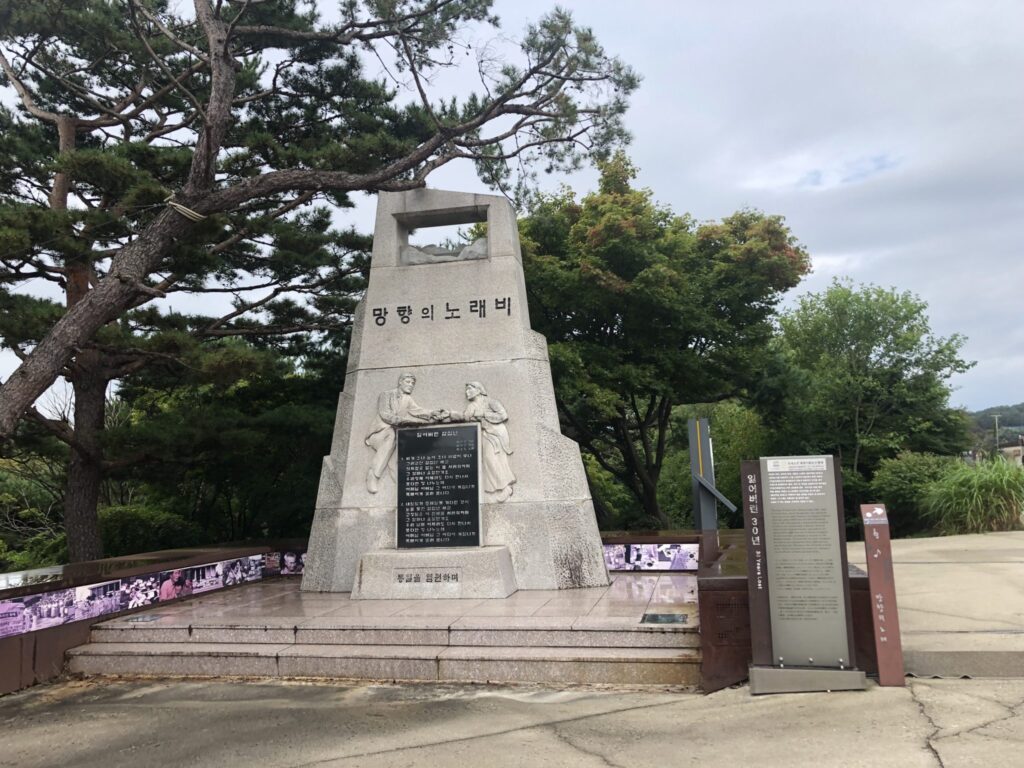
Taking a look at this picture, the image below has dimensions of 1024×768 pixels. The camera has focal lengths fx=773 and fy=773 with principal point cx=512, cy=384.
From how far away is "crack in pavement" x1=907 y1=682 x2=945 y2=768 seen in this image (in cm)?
357

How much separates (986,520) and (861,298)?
11.3 metres

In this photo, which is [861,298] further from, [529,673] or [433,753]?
[433,753]

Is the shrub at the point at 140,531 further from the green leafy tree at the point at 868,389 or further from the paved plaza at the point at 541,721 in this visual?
the green leafy tree at the point at 868,389

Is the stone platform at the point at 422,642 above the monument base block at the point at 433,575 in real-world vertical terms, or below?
below

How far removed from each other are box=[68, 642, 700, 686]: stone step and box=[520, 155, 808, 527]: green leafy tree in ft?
27.6

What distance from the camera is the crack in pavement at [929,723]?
3.57 meters

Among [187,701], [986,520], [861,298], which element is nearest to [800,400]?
[986,520]

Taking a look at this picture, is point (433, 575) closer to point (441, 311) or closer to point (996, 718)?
point (441, 311)

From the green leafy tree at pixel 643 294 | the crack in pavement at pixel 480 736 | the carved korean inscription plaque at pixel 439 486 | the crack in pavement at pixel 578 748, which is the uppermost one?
the green leafy tree at pixel 643 294

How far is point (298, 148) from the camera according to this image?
1126 centimetres

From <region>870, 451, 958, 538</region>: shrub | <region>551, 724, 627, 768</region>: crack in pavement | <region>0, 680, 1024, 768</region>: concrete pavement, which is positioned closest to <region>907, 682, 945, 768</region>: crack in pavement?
<region>0, 680, 1024, 768</region>: concrete pavement

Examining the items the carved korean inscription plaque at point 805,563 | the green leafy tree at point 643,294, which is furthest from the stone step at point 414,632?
the green leafy tree at point 643,294

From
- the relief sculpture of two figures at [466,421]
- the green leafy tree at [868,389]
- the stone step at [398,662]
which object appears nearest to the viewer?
the stone step at [398,662]

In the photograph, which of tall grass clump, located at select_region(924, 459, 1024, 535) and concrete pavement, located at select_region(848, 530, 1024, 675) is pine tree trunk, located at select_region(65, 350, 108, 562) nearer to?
concrete pavement, located at select_region(848, 530, 1024, 675)
